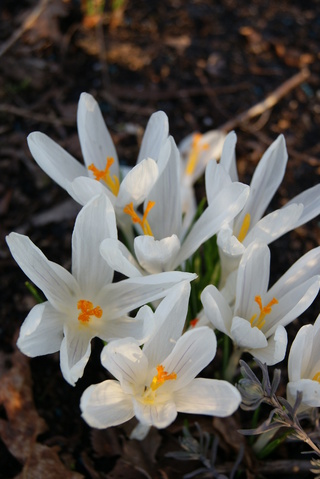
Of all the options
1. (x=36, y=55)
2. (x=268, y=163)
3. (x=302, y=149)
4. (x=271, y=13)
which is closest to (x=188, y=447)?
(x=268, y=163)

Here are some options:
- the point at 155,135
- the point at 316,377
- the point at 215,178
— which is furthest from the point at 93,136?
the point at 316,377

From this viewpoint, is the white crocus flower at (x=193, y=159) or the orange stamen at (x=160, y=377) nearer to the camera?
the orange stamen at (x=160, y=377)

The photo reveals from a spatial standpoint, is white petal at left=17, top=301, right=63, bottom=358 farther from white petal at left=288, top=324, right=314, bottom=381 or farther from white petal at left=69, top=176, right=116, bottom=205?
white petal at left=288, top=324, right=314, bottom=381

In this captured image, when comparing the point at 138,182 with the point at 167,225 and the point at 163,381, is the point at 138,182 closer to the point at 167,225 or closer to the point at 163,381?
the point at 167,225

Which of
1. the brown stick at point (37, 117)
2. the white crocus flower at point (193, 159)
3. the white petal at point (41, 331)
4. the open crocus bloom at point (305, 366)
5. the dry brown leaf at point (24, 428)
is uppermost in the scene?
the white petal at point (41, 331)

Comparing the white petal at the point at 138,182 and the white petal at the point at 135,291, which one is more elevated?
the white petal at the point at 138,182

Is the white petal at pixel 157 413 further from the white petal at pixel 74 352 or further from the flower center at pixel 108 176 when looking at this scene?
the flower center at pixel 108 176

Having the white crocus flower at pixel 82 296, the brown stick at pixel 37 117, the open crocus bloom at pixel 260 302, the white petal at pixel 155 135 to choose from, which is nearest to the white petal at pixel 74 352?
the white crocus flower at pixel 82 296
